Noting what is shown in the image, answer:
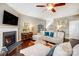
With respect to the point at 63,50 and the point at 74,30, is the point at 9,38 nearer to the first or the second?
the point at 63,50

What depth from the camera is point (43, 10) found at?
188 cm

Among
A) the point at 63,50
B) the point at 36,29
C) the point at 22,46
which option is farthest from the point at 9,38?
the point at 63,50

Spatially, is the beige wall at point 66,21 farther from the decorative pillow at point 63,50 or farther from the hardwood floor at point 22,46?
the hardwood floor at point 22,46

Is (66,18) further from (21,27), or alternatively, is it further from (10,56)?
(10,56)

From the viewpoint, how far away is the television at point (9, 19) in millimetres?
1744

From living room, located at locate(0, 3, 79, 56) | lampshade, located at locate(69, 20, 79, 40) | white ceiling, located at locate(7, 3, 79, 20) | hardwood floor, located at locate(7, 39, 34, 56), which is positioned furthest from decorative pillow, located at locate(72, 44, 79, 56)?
hardwood floor, located at locate(7, 39, 34, 56)

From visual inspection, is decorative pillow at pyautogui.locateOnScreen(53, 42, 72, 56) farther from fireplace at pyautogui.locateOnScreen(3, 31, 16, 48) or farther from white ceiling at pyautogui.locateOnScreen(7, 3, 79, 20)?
fireplace at pyautogui.locateOnScreen(3, 31, 16, 48)

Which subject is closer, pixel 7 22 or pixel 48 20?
pixel 7 22

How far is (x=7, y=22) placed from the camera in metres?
1.78

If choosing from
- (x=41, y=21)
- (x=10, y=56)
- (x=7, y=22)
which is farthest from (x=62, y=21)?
(x=10, y=56)

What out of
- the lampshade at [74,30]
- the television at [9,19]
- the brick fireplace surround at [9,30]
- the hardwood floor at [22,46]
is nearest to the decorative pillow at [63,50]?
the lampshade at [74,30]

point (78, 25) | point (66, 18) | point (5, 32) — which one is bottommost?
point (5, 32)

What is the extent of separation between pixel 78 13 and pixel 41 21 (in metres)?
0.67

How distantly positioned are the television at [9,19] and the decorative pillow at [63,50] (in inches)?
34.0
